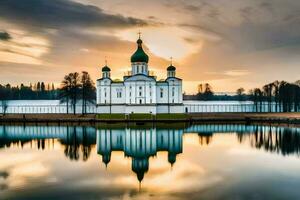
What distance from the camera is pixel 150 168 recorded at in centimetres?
2220

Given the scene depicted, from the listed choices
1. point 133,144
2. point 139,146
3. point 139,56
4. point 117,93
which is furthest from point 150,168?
point 139,56

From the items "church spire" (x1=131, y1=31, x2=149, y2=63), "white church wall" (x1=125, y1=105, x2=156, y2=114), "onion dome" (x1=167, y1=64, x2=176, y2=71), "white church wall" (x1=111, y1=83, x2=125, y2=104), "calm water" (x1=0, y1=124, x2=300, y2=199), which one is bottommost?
"calm water" (x1=0, y1=124, x2=300, y2=199)

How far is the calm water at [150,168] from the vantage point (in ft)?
53.8

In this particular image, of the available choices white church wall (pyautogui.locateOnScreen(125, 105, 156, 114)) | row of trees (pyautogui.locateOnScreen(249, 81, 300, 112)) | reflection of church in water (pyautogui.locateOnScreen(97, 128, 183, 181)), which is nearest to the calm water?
reflection of church in water (pyautogui.locateOnScreen(97, 128, 183, 181))

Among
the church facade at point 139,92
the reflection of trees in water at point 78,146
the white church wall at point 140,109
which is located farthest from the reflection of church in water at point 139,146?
the church facade at point 139,92

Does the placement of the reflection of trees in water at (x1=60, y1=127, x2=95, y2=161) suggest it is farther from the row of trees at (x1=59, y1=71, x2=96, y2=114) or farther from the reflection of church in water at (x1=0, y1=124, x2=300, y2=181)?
the row of trees at (x1=59, y1=71, x2=96, y2=114)

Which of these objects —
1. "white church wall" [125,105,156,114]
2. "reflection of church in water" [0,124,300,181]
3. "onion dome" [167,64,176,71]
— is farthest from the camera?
"onion dome" [167,64,176,71]

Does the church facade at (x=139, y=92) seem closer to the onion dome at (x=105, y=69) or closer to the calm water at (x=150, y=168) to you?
the onion dome at (x=105, y=69)

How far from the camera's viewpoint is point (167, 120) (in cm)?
6119

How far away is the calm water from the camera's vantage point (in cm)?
1639

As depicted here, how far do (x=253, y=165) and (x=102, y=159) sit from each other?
9.90 m

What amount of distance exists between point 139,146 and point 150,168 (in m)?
9.59

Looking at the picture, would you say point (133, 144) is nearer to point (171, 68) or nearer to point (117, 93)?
point (117, 93)

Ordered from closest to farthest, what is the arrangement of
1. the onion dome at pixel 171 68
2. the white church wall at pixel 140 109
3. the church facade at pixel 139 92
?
1. the white church wall at pixel 140 109
2. the church facade at pixel 139 92
3. the onion dome at pixel 171 68
